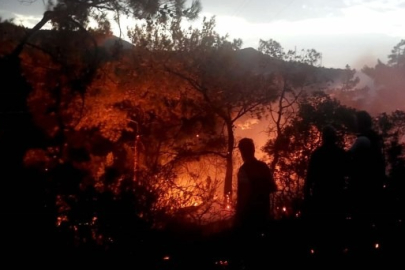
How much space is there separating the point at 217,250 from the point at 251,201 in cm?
63

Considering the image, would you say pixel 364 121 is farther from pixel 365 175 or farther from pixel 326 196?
pixel 326 196

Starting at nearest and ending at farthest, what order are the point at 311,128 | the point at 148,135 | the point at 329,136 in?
the point at 329,136 < the point at 311,128 < the point at 148,135

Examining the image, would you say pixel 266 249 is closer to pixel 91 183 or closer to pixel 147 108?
pixel 91 183

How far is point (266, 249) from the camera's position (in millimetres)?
4773

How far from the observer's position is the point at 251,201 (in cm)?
459

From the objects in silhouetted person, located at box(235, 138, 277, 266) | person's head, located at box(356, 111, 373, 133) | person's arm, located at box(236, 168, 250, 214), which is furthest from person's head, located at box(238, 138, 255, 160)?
person's head, located at box(356, 111, 373, 133)

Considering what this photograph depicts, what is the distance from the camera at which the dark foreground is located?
4492 millimetres

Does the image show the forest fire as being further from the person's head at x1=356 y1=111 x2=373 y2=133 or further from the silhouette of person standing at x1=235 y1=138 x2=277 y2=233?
the person's head at x1=356 y1=111 x2=373 y2=133

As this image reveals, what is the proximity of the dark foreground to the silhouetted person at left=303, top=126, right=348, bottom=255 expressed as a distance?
0.02 metres

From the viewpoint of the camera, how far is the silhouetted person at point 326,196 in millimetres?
4949

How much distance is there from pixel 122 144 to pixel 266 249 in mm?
13974

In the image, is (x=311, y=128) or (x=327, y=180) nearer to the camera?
(x=327, y=180)

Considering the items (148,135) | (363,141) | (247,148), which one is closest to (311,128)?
(363,141)

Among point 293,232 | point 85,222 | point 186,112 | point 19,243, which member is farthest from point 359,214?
point 186,112
